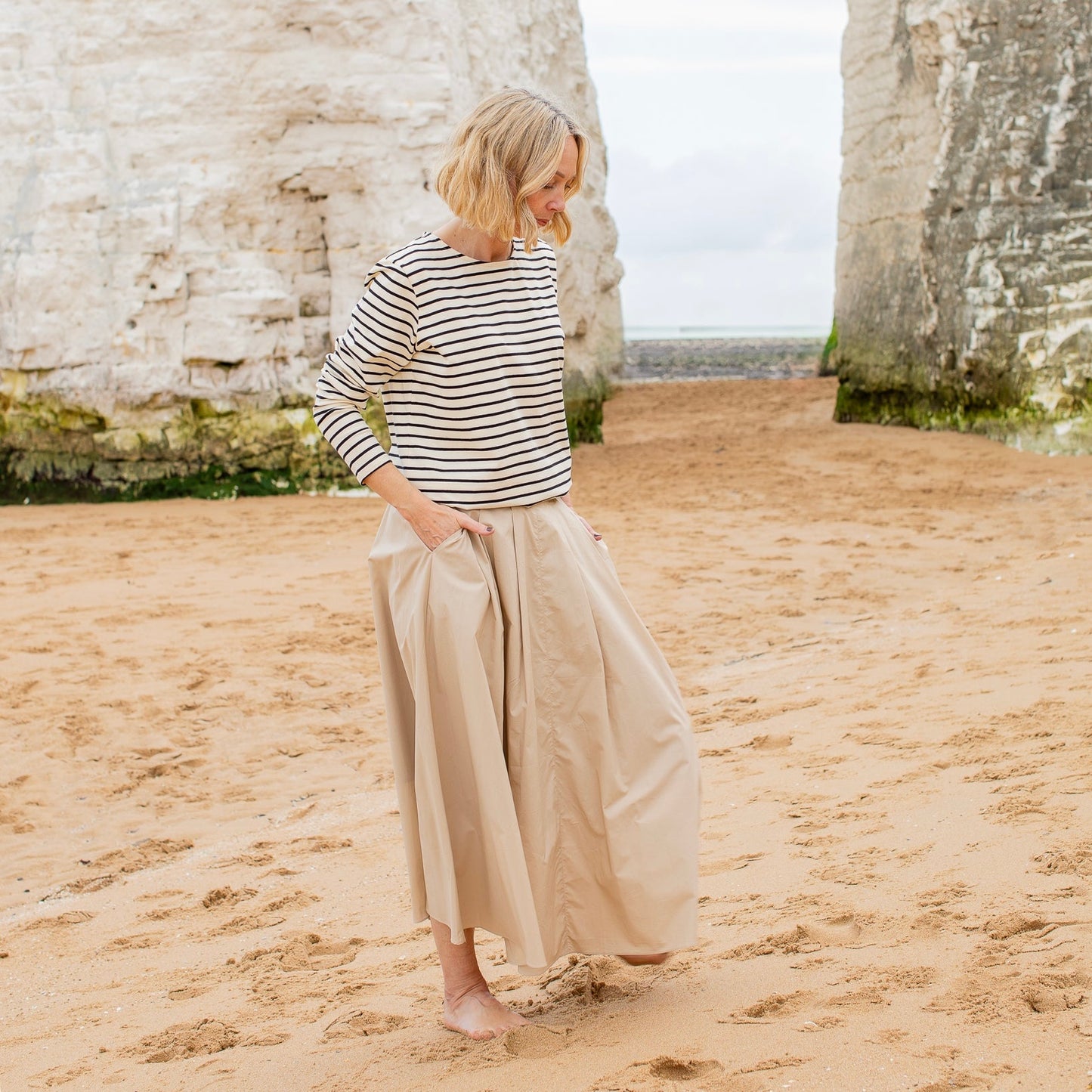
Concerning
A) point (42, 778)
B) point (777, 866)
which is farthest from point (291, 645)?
point (777, 866)

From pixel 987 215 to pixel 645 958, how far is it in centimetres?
Result: 961

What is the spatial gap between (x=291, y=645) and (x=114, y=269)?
17.6 feet

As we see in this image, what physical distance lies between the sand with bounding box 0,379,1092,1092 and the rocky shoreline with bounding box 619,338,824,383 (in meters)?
13.7

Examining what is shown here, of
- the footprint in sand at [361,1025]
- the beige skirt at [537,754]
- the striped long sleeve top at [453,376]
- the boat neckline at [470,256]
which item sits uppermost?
the boat neckline at [470,256]

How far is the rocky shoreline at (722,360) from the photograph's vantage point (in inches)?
934

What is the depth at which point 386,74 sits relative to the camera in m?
10.4

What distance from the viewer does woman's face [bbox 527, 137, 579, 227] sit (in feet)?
7.72

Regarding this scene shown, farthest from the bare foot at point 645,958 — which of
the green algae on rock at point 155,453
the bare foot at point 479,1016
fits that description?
the green algae on rock at point 155,453

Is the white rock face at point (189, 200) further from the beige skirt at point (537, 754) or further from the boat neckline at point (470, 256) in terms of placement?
the beige skirt at point (537, 754)

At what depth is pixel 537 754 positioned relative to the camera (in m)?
2.42

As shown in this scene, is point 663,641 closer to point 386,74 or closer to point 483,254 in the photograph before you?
point 483,254

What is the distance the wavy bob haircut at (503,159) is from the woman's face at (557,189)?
2 cm

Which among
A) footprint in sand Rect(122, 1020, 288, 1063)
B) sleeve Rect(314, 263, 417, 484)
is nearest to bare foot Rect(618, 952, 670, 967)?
footprint in sand Rect(122, 1020, 288, 1063)

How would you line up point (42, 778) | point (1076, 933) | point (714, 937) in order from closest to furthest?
point (1076, 933), point (714, 937), point (42, 778)
